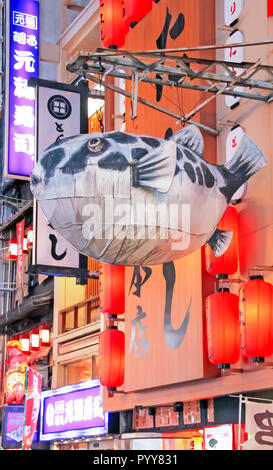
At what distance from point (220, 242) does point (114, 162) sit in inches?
95.9

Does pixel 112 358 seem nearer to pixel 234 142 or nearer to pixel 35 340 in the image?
pixel 234 142

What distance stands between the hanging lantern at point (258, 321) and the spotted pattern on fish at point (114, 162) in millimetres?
2349

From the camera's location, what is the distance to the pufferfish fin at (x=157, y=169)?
24.9 ft

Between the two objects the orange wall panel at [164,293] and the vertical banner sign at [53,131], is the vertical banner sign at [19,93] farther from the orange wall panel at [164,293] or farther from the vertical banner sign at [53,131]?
the orange wall panel at [164,293]

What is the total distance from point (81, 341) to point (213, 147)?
942 cm

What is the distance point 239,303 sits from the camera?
902 centimetres

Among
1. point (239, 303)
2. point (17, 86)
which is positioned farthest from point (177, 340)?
point (17, 86)

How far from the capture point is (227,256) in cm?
946

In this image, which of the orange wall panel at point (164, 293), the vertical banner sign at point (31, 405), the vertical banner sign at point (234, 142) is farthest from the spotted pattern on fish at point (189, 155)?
the vertical banner sign at point (31, 405)

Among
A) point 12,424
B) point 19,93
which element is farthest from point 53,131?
point 12,424

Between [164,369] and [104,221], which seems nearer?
[104,221]

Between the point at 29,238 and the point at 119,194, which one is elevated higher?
the point at 29,238
